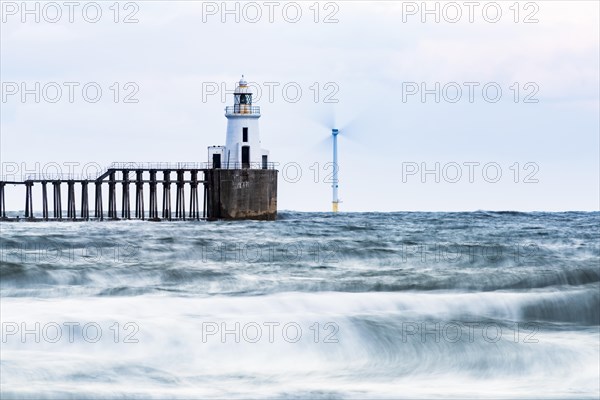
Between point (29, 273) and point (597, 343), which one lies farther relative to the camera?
point (29, 273)

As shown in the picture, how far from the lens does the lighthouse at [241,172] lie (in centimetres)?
5244

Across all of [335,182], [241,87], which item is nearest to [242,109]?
[241,87]

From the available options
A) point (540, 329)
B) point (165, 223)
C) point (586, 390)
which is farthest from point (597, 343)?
point (165, 223)

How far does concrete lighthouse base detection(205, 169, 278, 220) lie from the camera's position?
52.3m

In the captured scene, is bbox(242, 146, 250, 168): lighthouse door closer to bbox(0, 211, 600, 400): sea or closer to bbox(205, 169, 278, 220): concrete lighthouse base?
bbox(205, 169, 278, 220): concrete lighthouse base

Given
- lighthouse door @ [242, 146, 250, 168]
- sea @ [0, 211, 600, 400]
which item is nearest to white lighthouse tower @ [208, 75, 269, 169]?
lighthouse door @ [242, 146, 250, 168]

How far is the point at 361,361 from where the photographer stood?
1511cm

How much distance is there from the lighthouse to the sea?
74.1 feet

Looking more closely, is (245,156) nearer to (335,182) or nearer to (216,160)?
(216,160)

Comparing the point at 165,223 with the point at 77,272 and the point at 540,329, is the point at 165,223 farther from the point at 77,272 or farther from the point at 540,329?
the point at 540,329

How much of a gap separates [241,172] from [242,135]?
1.95m

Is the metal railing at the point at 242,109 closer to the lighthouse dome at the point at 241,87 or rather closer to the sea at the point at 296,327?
A: the lighthouse dome at the point at 241,87

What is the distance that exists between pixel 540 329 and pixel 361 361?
3.73 meters

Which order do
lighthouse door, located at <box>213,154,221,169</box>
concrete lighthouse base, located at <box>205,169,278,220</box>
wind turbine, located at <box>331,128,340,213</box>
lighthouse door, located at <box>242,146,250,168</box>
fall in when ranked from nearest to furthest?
concrete lighthouse base, located at <box>205,169,278,220</box>, lighthouse door, located at <box>242,146,250,168</box>, lighthouse door, located at <box>213,154,221,169</box>, wind turbine, located at <box>331,128,340,213</box>
